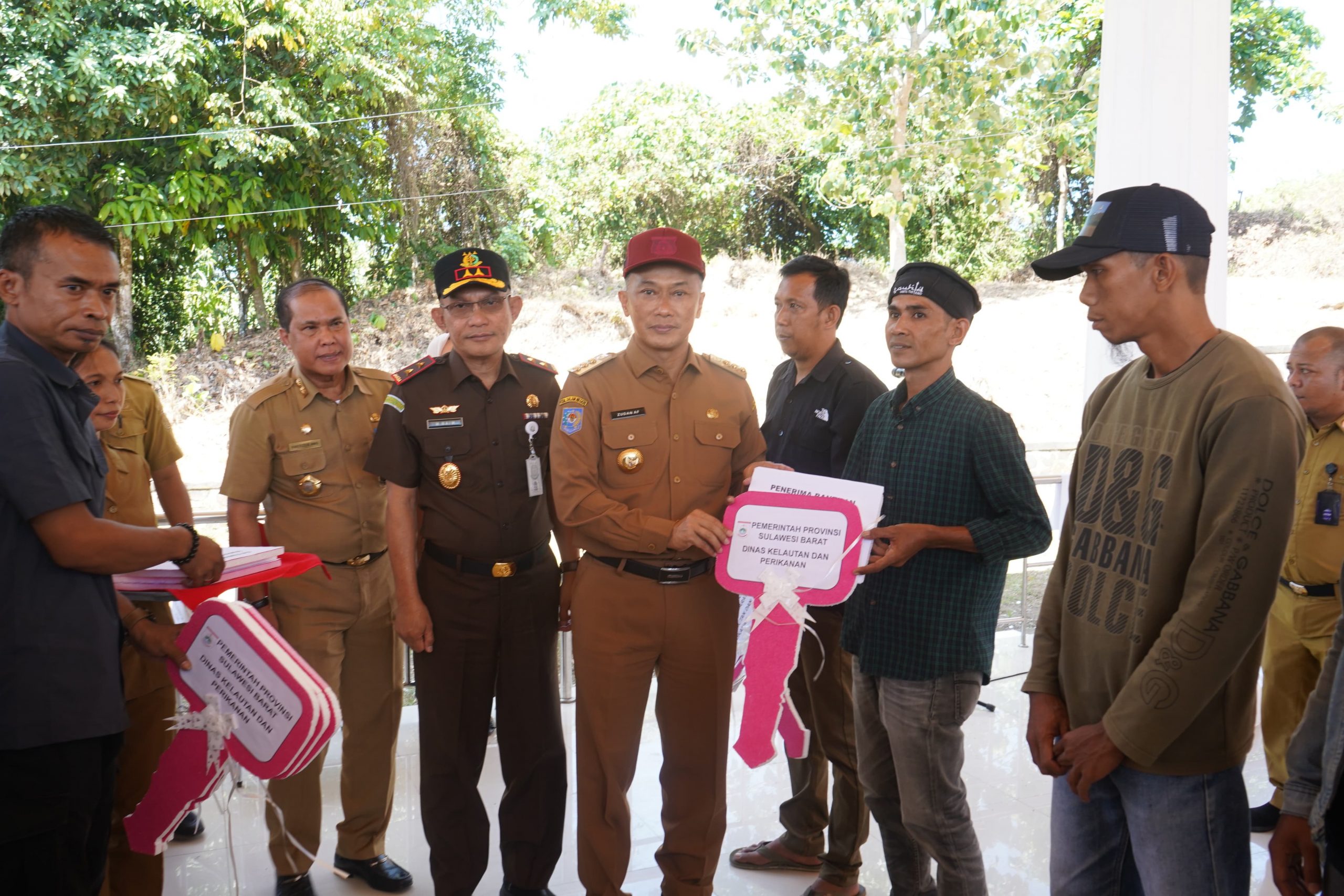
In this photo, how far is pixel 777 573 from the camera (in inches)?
85.9

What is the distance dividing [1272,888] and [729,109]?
8.84m

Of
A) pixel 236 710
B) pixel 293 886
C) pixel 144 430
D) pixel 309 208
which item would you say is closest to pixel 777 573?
pixel 236 710

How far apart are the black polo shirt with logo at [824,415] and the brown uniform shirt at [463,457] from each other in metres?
0.81

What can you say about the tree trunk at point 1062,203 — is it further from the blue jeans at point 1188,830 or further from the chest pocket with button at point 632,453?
the blue jeans at point 1188,830

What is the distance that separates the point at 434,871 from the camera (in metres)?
2.66

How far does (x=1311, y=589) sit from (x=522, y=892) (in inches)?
105

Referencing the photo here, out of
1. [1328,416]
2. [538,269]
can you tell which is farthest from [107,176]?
[1328,416]

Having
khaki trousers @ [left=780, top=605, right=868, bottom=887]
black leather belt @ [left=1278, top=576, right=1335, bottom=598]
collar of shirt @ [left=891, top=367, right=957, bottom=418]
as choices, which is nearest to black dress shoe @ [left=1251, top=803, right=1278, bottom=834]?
black leather belt @ [left=1278, top=576, right=1335, bottom=598]

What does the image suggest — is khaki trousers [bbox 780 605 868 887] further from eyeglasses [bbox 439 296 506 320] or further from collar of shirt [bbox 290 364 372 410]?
collar of shirt [bbox 290 364 372 410]

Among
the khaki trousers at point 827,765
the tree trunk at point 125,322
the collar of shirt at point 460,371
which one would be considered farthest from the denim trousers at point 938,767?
the tree trunk at point 125,322

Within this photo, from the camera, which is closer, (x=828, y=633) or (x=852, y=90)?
(x=828, y=633)

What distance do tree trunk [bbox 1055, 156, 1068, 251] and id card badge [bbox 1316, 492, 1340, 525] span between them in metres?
7.75

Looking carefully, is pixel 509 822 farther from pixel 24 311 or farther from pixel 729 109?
pixel 729 109

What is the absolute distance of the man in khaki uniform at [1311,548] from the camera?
3.07 metres
